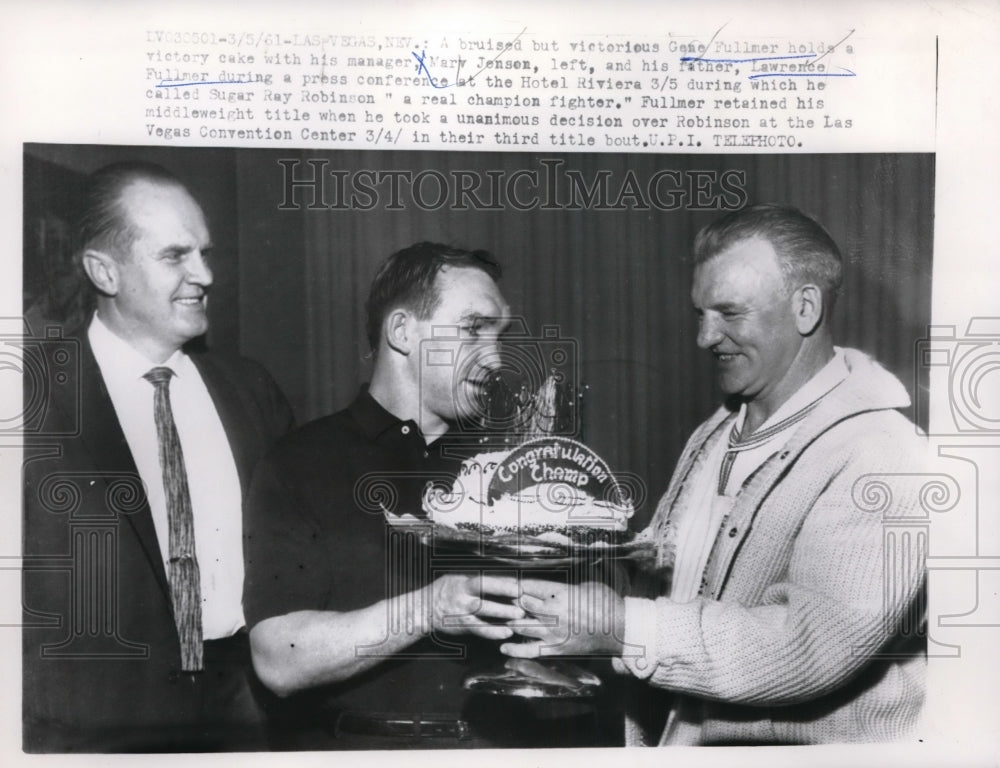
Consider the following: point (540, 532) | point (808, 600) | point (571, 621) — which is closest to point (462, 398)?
point (540, 532)

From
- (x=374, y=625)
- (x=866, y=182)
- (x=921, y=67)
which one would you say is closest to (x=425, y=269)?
(x=374, y=625)

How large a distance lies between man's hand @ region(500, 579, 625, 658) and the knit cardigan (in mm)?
48

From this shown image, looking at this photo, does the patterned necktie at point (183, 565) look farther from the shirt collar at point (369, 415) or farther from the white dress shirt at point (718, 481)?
the white dress shirt at point (718, 481)

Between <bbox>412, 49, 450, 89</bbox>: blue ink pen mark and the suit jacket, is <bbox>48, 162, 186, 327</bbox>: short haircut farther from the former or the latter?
<bbox>412, 49, 450, 89</bbox>: blue ink pen mark

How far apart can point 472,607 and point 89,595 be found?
0.99 m

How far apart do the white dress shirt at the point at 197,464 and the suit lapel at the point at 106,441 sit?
0.6 inches

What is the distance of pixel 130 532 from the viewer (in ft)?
9.99

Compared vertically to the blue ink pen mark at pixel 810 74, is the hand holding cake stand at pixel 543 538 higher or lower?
lower

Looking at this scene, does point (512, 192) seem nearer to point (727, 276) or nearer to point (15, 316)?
point (727, 276)

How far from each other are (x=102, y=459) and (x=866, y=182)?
2145 mm

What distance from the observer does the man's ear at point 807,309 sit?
311 centimetres

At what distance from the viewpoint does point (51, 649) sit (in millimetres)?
3061

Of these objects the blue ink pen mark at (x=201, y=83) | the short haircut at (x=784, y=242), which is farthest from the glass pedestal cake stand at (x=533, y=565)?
the blue ink pen mark at (x=201, y=83)

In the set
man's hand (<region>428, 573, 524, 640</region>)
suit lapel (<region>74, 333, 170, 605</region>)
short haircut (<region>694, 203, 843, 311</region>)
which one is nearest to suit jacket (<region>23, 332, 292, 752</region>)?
suit lapel (<region>74, 333, 170, 605</region>)
